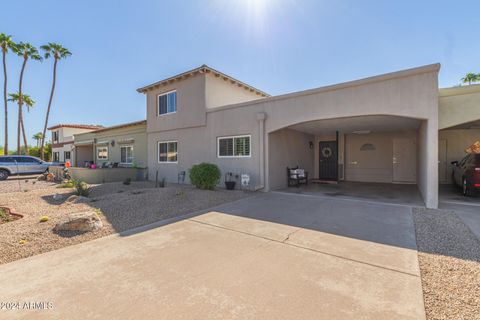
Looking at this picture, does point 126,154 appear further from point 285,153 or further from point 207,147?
point 285,153

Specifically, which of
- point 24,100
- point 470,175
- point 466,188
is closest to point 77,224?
point 470,175

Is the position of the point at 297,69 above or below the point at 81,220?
above

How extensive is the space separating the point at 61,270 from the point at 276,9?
9.14 metres

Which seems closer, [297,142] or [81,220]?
[81,220]

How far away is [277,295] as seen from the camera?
8.09 ft

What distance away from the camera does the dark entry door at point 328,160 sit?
1277 centimetres

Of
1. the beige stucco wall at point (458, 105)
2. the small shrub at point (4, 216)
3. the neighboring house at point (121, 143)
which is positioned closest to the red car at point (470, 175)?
the beige stucco wall at point (458, 105)

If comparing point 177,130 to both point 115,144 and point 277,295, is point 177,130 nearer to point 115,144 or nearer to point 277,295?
point 115,144

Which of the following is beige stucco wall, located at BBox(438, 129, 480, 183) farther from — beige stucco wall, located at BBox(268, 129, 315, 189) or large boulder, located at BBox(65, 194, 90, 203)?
large boulder, located at BBox(65, 194, 90, 203)

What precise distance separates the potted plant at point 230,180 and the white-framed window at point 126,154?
9.45 m

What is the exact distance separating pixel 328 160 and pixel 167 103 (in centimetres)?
1008

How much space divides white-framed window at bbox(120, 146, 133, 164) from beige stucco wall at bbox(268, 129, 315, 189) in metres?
11.5

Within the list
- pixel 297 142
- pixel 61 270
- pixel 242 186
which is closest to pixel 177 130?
pixel 242 186

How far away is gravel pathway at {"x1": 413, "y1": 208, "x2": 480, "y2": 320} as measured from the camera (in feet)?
7.22
